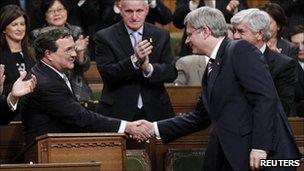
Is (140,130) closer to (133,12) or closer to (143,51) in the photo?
(143,51)

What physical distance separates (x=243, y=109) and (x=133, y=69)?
139 centimetres

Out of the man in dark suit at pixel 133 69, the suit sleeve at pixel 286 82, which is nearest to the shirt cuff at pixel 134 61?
the man in dark suit at pixel 133 69

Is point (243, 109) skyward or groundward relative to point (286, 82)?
skyward

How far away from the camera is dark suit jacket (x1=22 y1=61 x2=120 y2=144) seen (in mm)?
5516

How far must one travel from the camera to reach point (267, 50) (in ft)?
19.7

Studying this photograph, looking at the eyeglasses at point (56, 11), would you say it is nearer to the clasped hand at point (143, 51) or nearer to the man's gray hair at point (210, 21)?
the clasped hand at point (143, 51)

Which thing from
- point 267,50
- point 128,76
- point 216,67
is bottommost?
point 128,76

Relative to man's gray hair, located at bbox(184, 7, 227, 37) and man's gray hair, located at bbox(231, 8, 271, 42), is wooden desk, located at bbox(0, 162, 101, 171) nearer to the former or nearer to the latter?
man's gray hair, located at bbox(184, 7, 227, 37)

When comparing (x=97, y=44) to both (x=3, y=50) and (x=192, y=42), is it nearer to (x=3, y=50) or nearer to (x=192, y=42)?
(x=3, y=50)

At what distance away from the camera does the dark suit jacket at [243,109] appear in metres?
4.91

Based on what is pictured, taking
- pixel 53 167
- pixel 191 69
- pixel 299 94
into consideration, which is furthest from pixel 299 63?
pixel 53 167

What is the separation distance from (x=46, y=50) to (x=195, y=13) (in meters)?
0.96

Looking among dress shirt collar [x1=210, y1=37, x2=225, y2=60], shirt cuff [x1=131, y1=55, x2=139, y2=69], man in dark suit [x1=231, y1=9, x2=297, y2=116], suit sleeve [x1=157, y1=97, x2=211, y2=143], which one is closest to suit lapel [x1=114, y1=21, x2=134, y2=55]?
shirt cuff [x1=131, y1=55, x2=139, y2=69]

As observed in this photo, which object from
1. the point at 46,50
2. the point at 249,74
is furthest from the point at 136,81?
the point at 249,74
